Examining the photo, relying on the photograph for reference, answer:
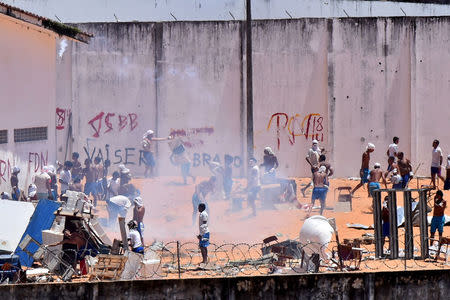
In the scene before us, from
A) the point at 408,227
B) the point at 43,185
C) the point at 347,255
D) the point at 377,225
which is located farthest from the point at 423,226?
the point at 43,185

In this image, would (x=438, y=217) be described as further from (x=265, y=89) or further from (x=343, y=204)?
(x=265, y=89)

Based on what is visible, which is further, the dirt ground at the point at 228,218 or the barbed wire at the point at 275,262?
the dirt ground at the point at 228,218

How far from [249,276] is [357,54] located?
51.2 feet

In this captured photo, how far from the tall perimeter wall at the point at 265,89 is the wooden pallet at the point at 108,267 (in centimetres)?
1392

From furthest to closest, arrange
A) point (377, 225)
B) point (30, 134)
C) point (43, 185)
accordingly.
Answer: point (30, 134), point (43, 185), point (377, 225)

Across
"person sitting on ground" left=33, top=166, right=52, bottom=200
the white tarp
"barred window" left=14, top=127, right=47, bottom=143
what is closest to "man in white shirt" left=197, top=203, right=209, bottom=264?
the white tarp

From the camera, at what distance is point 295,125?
32.3 m

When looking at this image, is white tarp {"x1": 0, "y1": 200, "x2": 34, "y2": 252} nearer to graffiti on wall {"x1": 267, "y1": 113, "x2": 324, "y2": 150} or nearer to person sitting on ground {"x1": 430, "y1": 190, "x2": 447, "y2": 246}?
person sitting on ground {"x1": 430, "y1": 190, "x2": 447, "y2": 246}

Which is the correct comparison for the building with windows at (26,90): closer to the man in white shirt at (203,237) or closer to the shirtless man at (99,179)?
the shirtless man at (99,179)

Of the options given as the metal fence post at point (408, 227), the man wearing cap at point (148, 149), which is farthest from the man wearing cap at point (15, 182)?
the metal fence post at point (408, 227)

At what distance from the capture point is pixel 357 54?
32.1 m

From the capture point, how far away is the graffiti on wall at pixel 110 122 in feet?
Result: 107

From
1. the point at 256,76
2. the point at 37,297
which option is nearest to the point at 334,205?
the point at 256,76

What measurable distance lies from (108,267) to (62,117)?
15.1 m
